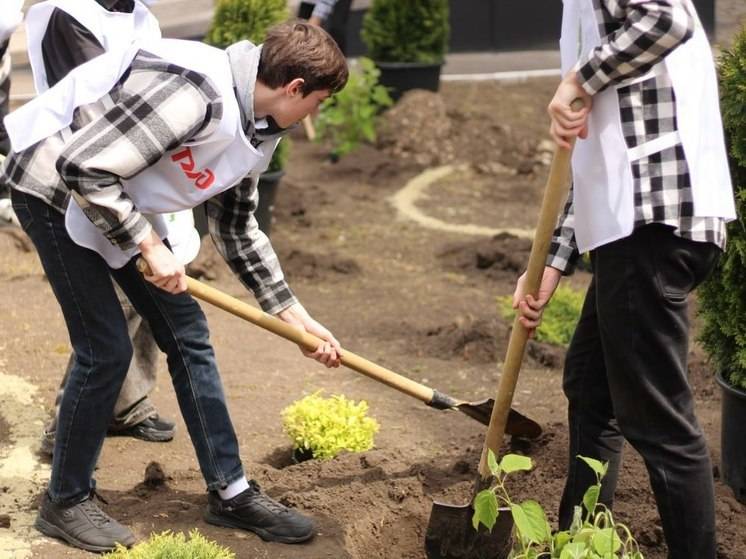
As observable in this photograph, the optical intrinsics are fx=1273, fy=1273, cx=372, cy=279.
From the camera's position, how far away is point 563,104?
10.8 feet

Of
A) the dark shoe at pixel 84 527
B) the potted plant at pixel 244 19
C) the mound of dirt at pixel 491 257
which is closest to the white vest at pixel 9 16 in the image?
the potted plant at pixel 244 19

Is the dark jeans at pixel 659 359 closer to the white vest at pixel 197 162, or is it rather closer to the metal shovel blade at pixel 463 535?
the metal shovel blade at pixel 463 535

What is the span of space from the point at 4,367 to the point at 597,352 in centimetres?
→ 308

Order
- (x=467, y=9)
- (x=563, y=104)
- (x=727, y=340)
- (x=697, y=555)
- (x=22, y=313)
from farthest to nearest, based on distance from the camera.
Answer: (x=467, y=9), (x=22, y=313), (x=727, y=340), (x=697, y=555), (x=563, y=104)

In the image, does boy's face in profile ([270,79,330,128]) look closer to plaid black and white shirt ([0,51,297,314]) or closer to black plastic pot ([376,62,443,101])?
plaid black and white shirt ([0,51,297,314])

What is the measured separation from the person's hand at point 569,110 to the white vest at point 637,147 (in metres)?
0.05

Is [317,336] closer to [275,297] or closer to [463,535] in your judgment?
[275,297]

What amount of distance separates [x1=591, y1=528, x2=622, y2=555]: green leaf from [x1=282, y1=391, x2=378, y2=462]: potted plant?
1650 mm

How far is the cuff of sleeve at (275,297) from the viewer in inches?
166

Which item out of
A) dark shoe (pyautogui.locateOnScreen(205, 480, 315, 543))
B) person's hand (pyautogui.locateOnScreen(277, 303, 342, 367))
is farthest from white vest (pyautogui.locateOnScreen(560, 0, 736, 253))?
dark shoe (pyautogui.locateOnScreen(205, 480, 315, 543))

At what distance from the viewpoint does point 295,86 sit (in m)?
3.60

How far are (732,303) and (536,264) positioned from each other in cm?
94

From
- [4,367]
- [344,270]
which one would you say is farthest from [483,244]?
[4,367]

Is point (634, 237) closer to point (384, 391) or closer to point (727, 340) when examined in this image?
point (727, 340)
